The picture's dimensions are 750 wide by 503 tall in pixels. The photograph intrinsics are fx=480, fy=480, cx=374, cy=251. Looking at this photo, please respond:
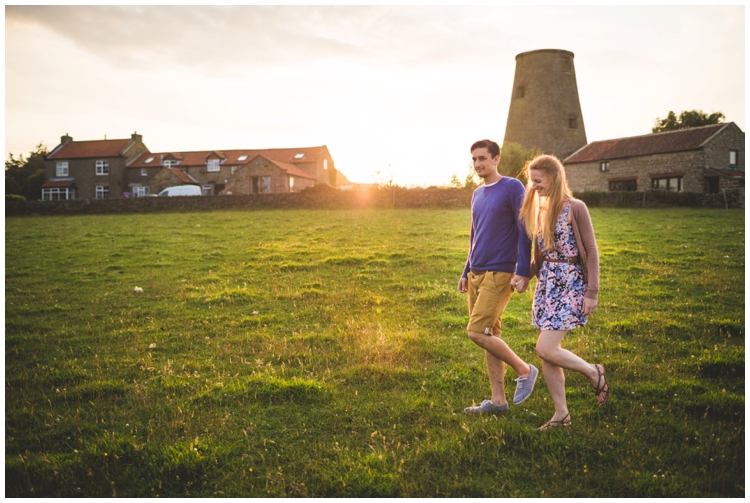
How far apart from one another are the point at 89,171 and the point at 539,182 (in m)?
77.8

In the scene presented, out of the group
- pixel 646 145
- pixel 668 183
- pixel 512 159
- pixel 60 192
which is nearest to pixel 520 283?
pixel 512 159

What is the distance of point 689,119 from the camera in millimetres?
Answer: 69375

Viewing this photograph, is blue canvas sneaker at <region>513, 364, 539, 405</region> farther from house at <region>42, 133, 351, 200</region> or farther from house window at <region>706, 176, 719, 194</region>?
house at <region>42, 133, 351, 200</region>

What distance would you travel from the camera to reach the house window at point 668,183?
47.0 metres

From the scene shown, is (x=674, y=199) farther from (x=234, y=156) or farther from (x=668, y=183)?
(x=234, y=156)

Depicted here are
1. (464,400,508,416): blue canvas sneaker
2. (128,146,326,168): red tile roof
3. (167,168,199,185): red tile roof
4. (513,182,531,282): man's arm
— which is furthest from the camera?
(128,146,326,168): red tile roof

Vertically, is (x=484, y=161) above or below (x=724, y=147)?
below

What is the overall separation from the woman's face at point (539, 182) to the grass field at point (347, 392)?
2382 millimetres

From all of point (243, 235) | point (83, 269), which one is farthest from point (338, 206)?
point (83, 269)

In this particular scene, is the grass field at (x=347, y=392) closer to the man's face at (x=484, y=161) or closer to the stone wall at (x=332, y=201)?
the man's face at (x=484, y=161)

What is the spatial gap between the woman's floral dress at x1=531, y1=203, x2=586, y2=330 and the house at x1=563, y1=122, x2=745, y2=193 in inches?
1806

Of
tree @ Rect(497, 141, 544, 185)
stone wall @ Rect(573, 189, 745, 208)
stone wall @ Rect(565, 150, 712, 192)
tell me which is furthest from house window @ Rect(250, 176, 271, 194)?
stone wall @ Rect(573, 189, 745, 208)

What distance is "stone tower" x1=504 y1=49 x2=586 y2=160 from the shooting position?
56.2m

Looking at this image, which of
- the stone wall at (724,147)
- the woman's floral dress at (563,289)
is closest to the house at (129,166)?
the stone wall at (724,147)
